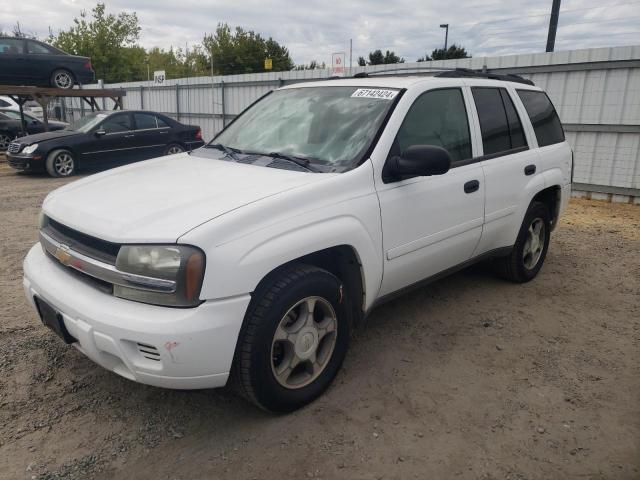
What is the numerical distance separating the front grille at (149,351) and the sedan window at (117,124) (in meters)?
10.2

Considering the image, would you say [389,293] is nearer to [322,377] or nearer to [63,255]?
[322,377]

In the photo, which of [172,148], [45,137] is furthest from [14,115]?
[172,148]

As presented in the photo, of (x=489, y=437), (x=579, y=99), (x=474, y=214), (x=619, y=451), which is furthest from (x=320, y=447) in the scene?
(x=579, y=99)

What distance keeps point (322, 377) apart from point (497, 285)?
8.26 feet

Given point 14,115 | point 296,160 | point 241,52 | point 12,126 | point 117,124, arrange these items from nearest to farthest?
point 296,160 → point 117,124 → point 12,126 → point 14,115 → point 241,52

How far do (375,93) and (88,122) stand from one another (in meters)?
9.88

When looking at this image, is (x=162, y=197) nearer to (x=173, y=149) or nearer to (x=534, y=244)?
(x=534, y=244)

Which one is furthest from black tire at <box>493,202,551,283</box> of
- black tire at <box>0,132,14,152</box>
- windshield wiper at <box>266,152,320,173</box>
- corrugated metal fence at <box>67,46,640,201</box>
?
black tire at <box>0,132,14,152</box>

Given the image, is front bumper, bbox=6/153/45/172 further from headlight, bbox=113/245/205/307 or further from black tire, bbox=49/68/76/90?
headlight, bbox=113/245/205/307

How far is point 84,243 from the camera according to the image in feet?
8.27

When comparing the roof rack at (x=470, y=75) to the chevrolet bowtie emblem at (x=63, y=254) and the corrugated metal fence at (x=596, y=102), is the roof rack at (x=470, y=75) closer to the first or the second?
the chevrolet bowtie emblem at (x=63, y=254)

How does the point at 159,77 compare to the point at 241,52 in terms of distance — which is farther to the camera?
the point at 241,52

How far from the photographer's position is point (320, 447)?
246 centimetres

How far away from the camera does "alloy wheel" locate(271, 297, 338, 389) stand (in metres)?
2.60
